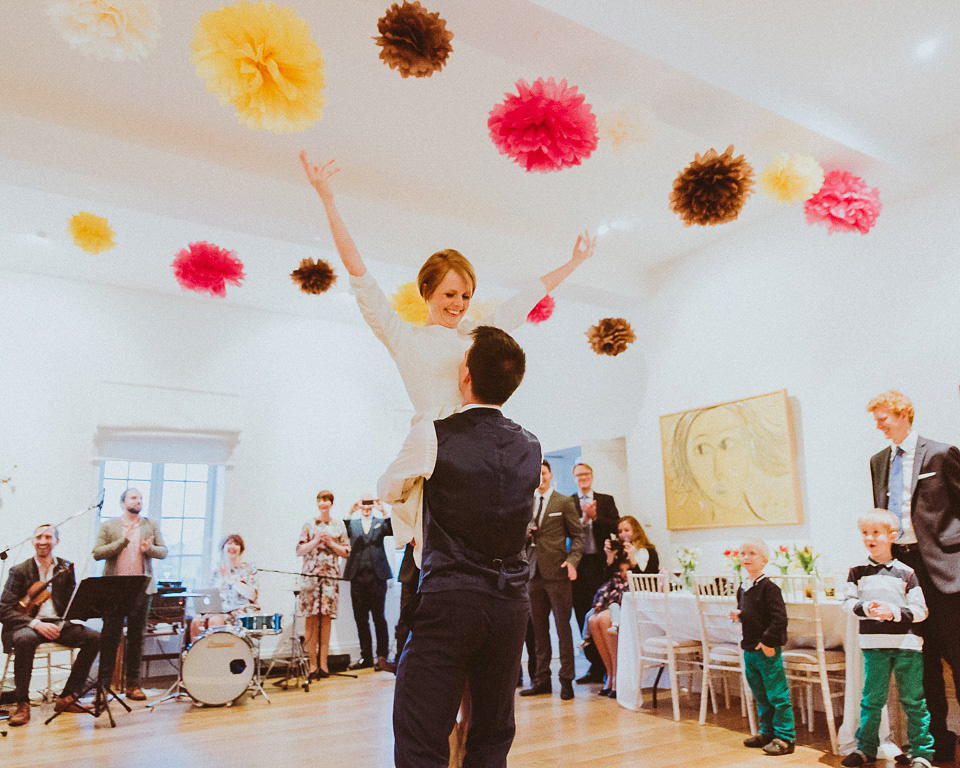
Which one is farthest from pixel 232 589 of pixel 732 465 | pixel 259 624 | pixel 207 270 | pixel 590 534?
pixel 732 465

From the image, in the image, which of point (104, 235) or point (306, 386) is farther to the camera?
point (306, 386)

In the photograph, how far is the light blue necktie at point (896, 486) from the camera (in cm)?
425

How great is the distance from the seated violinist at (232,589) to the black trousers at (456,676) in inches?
209

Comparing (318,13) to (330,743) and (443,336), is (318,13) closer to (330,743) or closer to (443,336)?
(443,336)

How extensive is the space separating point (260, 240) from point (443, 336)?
5425 mm

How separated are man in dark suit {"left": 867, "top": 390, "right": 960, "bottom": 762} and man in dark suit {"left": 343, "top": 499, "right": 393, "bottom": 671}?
539 cm

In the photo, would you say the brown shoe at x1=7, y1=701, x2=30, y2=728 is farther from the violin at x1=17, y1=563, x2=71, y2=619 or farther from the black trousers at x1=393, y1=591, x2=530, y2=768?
the black trousers at x1=393, y1=591, x2=530, y2=768

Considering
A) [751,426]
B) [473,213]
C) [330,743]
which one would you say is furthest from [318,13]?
[751,426]

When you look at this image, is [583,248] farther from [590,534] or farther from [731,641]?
[590,534]

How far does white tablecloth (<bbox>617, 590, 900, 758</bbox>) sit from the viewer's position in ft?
13.0

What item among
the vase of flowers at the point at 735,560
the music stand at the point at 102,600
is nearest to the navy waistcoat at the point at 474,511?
the music stand at the point at 102,600

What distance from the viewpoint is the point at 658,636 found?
5.73m

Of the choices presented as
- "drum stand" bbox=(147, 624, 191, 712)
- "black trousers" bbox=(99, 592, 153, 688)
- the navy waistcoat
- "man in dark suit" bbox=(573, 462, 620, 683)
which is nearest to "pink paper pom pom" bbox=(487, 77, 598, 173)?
the navy waistcoat

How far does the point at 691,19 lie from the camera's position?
4.20 metres
